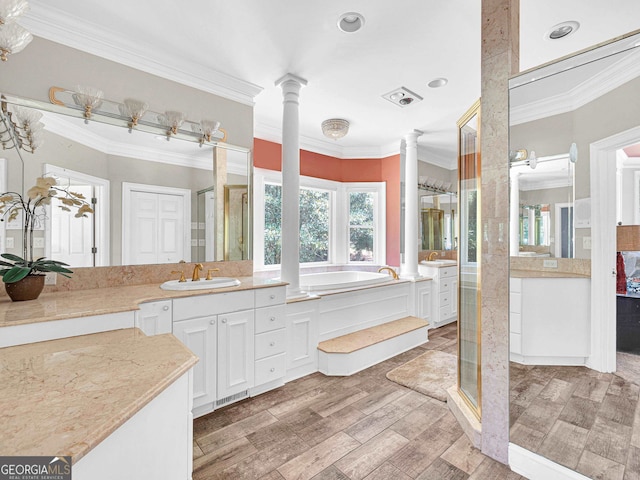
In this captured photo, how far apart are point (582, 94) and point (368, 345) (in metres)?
2.51

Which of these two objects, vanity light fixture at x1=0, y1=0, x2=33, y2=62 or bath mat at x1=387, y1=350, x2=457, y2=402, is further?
bath mat at x1=387, y1=350, x2=457, y2=402

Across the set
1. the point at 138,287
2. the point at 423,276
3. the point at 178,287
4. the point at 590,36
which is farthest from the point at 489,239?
the point at 423,276

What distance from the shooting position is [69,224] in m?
2.15

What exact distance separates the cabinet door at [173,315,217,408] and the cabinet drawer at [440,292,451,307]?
3.41m

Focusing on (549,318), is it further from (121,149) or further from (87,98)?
(87,98)

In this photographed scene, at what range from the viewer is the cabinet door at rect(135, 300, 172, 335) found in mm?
1925

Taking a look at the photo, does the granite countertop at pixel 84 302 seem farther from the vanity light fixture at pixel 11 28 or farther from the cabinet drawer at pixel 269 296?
the vanity light fixture at pixel 11 28

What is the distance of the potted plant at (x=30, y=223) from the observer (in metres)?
1.76

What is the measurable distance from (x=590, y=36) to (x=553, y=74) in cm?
113

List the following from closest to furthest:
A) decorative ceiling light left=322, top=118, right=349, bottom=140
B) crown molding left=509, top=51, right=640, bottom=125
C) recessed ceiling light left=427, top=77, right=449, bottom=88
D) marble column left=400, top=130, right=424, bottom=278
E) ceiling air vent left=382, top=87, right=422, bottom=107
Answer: crown molding left=509, top=51, right=640, bottom=125, recessed ceiling light left=427, top=77, right=449, bottom=88, ceiling air vent left=382, top=87, right=422, bottom=107, decorative ceiling light left=322, top=118, right=349, bottom=140, marble column left=400, top=130, right=424, bottom=278

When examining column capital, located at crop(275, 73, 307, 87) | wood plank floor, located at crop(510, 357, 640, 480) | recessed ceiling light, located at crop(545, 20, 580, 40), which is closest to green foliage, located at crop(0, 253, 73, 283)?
column capital, located at crop(275, 73, 307, 87)

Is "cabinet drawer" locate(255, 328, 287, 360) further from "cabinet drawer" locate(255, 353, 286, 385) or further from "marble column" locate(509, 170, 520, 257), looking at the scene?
"marble column" locate(509, 170, 520, 257)

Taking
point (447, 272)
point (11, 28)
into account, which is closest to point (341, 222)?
point (447, 272)

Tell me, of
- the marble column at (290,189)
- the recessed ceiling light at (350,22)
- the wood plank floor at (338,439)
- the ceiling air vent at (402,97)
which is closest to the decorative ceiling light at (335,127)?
the ceiling air vent at (402,97)
